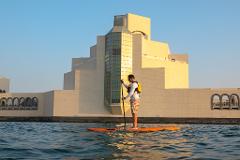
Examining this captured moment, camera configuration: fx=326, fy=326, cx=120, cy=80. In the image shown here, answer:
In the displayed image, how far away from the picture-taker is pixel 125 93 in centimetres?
7012

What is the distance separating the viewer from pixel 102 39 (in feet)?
261

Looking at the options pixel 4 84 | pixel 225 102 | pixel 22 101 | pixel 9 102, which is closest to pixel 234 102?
pixel 225 102

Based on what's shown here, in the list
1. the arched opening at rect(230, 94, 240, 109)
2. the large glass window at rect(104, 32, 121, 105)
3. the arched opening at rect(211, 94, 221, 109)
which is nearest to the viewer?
the arched opening at rect(230, 94, 240, 109)

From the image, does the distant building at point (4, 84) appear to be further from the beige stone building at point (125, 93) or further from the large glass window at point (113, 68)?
the large glass window at point (113, 68)

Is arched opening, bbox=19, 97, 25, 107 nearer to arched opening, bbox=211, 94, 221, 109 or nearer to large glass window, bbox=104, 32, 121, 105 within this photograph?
large glass window, bbox=104, 32, 121, 105

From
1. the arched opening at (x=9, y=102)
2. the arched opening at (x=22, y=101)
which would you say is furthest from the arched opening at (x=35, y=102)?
the arched opening at (x=9, y=102)

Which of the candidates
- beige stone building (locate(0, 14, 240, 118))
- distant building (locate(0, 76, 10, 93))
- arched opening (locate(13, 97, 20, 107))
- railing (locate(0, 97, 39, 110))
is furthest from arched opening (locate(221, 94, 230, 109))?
distant building (locate(0, 76, 10, 93))

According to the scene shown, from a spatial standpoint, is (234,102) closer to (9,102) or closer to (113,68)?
(113,68)

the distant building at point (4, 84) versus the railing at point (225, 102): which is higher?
the distant building at point (4, 84)

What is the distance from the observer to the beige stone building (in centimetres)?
7217

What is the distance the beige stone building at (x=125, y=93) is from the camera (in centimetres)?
7217

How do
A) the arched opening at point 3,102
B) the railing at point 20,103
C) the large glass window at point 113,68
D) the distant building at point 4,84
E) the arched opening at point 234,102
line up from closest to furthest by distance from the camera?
the arched opening at point 234,102 < the large glass window at point 113,68 < the railing at point 20,103 < the arched opening at point 3,102 < the distant building at point 4,84

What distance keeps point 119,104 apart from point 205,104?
19.0 meters

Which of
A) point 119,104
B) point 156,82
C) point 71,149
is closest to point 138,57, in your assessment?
point 156,82
